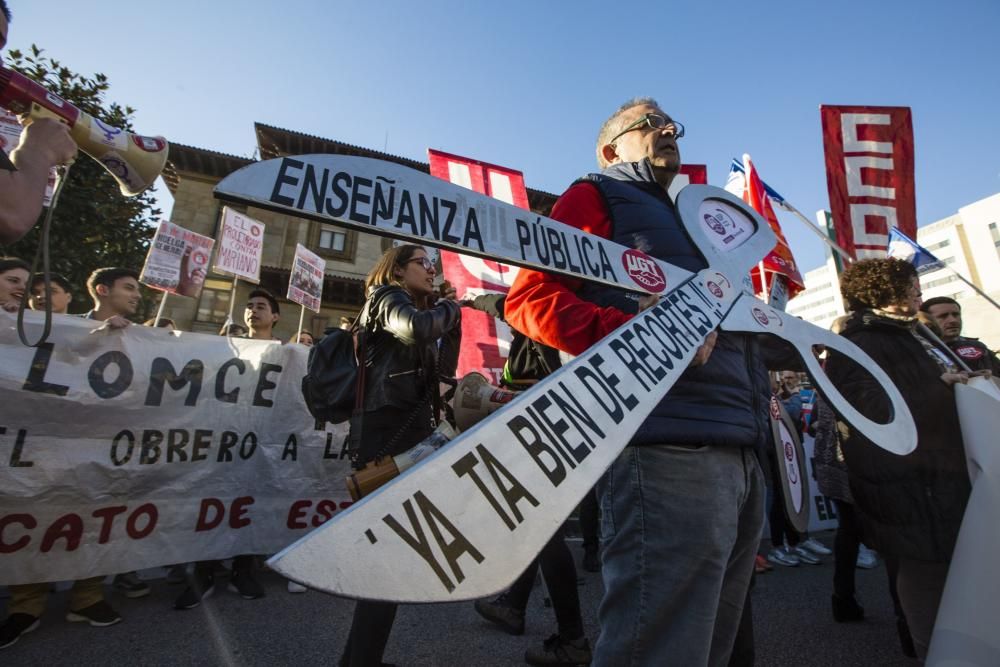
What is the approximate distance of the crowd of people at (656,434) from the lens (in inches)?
41.0

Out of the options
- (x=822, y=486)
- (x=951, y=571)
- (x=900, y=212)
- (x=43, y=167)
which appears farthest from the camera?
(x=900, y=212)

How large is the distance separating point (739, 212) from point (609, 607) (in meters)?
1.36

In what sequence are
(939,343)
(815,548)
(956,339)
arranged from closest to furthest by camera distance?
1. (939,343)
2. (956,339)
3. (815,548)

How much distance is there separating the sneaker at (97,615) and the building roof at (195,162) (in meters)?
16.4

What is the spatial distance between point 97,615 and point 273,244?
1572cm

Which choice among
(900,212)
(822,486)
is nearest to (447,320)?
(822,486)

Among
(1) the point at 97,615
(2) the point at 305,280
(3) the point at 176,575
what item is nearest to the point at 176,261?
(2) the point at 305,280

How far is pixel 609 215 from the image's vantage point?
1.36 meters

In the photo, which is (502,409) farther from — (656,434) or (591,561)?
(591,561)

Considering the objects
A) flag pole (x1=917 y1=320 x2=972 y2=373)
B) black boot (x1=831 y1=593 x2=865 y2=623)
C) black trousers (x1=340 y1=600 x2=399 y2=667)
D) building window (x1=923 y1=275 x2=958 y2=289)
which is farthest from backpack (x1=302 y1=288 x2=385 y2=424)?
building window (x1=923 y1=275 x2=958 y2=289)

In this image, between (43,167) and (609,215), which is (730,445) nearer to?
(609,215)

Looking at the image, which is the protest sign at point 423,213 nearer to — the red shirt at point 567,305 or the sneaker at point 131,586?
the red shirt at point 567,305

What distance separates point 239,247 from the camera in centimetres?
681

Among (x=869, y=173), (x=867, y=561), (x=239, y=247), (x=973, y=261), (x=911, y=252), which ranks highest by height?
(x=973, y=261)
